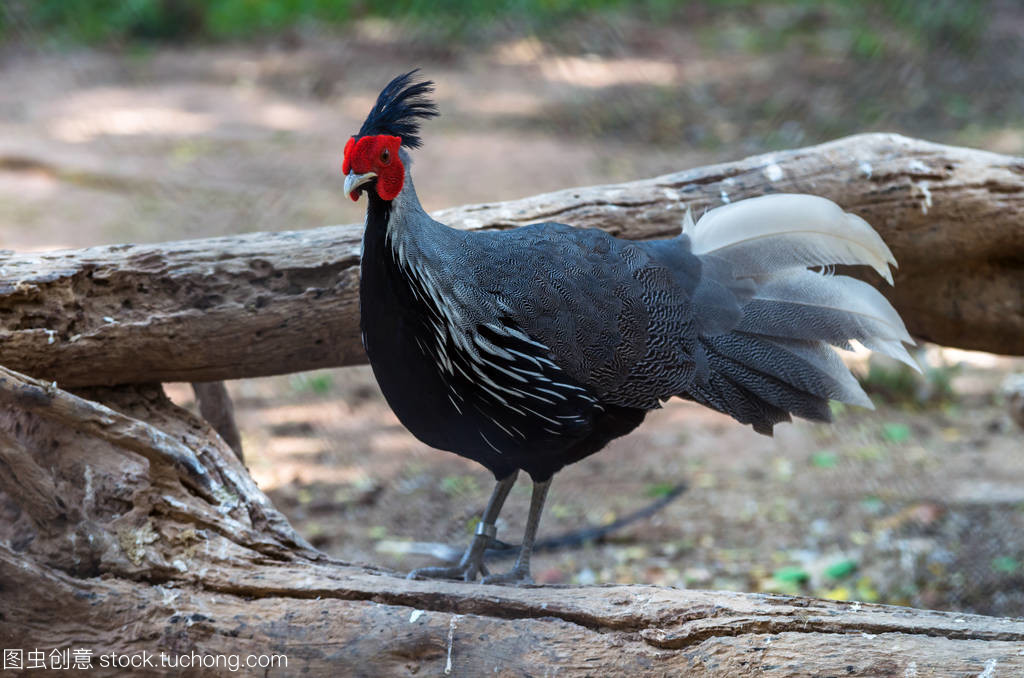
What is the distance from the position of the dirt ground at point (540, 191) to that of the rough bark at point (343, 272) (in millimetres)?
962

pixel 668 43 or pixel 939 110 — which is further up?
pixel 668 43

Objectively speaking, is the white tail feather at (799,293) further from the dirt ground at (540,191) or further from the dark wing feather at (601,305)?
the dirt ground at (540,191)

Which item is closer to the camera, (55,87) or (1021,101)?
(1021,101)

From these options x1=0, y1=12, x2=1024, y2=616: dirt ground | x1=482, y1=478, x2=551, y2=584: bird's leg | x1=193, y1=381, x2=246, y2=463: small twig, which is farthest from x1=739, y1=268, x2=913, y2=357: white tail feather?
x1=193, y1=381, x2=246, y2=463: small twig

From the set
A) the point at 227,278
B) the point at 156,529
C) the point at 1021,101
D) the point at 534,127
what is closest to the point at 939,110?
the point at 1021,101

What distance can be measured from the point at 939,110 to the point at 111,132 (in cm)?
591

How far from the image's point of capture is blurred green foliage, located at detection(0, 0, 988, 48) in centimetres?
600

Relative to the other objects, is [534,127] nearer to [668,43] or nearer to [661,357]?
[668,43]

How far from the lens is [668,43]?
831 cm

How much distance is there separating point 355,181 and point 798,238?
120cm

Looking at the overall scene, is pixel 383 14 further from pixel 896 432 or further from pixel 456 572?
pixel 456 572

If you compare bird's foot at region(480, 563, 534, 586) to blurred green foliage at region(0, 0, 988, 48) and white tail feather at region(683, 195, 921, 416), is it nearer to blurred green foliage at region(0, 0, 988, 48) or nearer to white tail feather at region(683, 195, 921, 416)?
white tail feather at region(683, 195, 921, 416)

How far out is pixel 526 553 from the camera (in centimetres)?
246

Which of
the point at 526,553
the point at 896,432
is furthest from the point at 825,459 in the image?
the point at 526,553
